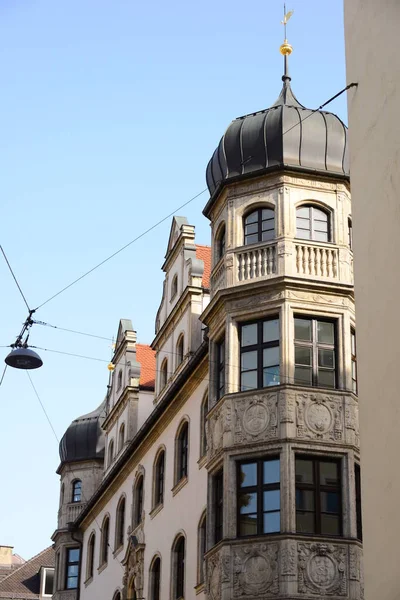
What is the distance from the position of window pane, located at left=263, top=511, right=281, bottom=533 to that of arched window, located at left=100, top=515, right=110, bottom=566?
15.9 m

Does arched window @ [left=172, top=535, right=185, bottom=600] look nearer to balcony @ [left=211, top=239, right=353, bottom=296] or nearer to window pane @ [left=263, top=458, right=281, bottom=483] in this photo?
window pane @ [left=263, top=458, right=281, bottom=483]

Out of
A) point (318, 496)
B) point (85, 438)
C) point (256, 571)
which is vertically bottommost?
point (256, 571)

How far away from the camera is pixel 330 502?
72.3 ft

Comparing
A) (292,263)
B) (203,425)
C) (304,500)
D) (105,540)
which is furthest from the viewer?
(105,540)

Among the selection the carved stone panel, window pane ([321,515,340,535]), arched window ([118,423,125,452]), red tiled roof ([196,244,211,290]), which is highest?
red tiled roof ([196,244,211,290])

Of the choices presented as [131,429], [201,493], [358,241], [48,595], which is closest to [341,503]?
[201,493]

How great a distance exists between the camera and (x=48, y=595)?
55594 millimetres

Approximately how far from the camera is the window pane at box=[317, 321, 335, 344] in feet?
76.8

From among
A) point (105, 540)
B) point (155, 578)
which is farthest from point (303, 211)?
point (105, 540)

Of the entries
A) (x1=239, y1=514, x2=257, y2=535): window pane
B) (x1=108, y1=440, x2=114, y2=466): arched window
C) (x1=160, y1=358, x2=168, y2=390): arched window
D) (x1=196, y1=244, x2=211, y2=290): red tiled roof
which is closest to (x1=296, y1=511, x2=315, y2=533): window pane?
(x1=239, y1=514, x2=257, y2=535): window pane

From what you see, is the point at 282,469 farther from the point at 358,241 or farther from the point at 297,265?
the point at 358,241

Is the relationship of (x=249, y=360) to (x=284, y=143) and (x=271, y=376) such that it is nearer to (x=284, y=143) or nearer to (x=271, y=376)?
(x=271, y=376)

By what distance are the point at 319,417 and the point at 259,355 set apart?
1842 millimetres

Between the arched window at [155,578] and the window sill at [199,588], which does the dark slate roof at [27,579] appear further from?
the window sill at [199,588]
